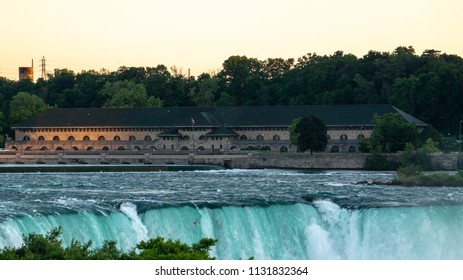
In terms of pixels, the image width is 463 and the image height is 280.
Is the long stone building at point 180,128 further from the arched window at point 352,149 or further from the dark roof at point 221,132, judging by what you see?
the arched window at point 352,149

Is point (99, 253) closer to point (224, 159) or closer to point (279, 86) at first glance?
point (224, 159)

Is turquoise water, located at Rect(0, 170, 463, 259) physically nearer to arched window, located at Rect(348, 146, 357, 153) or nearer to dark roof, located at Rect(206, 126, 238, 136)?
arched window, located at Rect(348, 146, 357, 153)

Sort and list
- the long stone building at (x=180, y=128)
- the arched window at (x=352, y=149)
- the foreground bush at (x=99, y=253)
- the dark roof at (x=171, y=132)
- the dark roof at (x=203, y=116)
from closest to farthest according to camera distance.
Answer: the foreground bush at (x=99, y=253) < the arched window at (x=352, y=149) < the dark roof at (x=203, y=116) < the long stone building at (x=180, y=128) < the dark roof at (x=171, y=132)

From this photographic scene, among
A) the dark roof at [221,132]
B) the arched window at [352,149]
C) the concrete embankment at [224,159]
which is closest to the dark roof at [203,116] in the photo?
the dark roof at [221,132]

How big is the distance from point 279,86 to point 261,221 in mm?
116714

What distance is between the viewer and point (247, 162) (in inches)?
4825

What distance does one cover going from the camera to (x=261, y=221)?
62.2 metres

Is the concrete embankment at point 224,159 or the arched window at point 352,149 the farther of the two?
the arched window at point 352,149

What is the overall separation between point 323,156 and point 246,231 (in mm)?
60313

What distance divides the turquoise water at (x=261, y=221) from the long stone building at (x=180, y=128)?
65978 millimetres

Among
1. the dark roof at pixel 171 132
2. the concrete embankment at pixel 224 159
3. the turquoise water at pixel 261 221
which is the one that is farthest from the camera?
the dark roof at pixel 171 132

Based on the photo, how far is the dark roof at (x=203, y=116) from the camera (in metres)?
142
